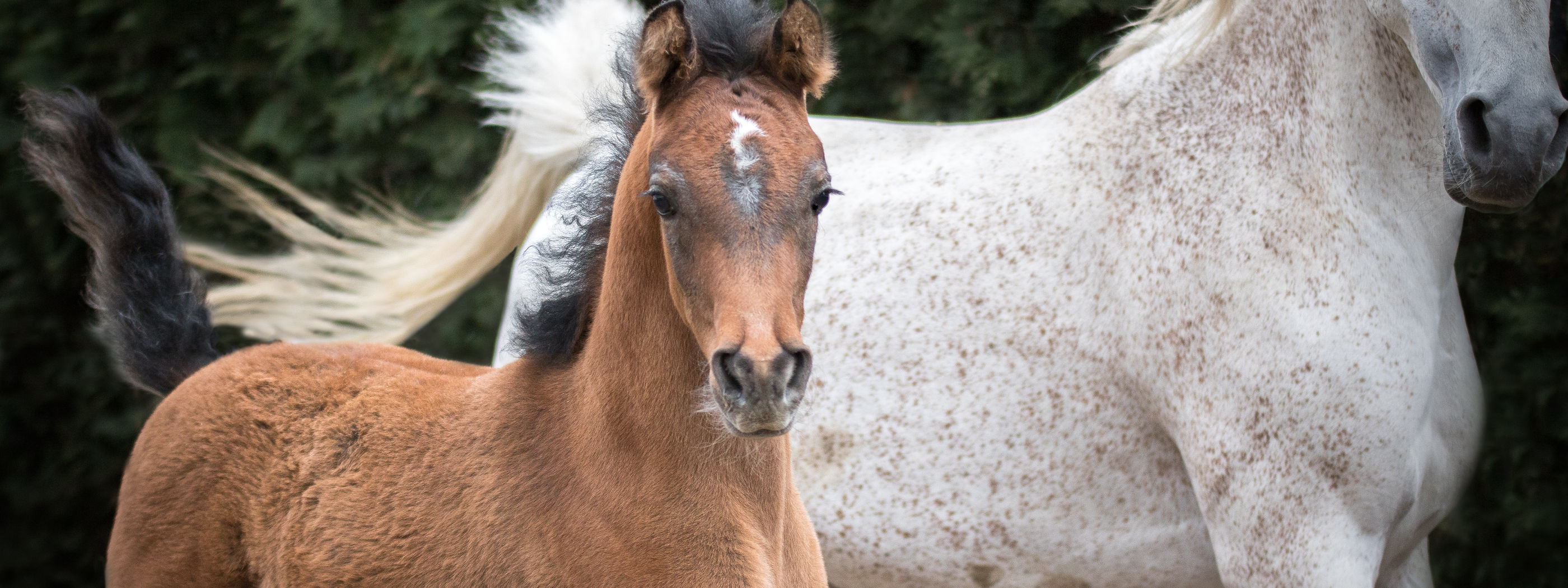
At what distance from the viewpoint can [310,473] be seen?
7.41 ft

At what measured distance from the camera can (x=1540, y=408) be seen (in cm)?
357

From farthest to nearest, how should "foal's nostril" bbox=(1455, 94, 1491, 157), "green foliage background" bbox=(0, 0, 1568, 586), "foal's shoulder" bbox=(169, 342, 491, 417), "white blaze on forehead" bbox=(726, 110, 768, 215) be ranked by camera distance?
"green foliage background" bbox=(0, 0, 1568, 586) < "foal's shoulder" bbox=(169, 342, 491, 417) < "foal's nostril" bbox=(1455, 94, 1491, 157) < "white blaze on forehead" bbox=(726, 110, 768, 215)

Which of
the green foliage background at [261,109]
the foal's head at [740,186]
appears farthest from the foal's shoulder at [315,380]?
the green foliage background at [261,109]

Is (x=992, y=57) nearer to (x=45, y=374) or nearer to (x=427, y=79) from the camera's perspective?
(x=427, y=79)

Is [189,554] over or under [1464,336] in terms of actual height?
under

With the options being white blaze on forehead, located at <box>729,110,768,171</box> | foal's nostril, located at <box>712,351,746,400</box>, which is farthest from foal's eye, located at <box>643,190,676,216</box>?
foal's nostril, located at <box>712,351,746,400</box>

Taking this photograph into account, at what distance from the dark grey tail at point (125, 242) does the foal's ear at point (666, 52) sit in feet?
4.67

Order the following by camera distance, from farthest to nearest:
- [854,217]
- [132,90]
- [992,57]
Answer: [132,90]
[992,57]
[854,217]

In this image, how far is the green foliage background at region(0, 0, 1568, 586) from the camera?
4.25 metres

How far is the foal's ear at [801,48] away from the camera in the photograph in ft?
6.03

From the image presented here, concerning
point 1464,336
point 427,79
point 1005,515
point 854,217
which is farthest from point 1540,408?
point 427,79

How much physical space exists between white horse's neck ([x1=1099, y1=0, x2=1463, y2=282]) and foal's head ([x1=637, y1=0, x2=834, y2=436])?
1.13 m

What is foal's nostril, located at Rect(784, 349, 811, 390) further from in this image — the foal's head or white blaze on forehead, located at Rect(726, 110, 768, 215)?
white blaze on forehead, located at Rect(726, 110, 768, 215)

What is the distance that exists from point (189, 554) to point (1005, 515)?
1672 millimetres
